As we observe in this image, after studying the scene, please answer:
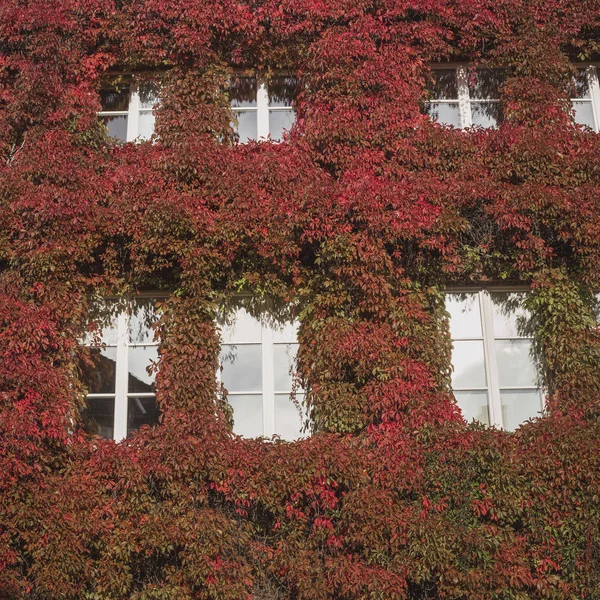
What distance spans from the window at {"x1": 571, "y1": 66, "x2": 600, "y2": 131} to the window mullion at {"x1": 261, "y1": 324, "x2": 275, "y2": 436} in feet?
17.7

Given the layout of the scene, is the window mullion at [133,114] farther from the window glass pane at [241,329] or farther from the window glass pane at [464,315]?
the window glass pane at [464,315]

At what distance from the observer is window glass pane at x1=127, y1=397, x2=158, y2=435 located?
9.17 m

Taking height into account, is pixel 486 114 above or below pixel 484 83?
below

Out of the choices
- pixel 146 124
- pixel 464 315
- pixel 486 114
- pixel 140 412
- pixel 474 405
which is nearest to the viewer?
pixel 140 412

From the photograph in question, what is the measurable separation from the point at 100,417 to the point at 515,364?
203 inches

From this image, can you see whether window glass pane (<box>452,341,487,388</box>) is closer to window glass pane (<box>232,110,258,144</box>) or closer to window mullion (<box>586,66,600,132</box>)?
window mullion (<box>586,66,600,132</box>)

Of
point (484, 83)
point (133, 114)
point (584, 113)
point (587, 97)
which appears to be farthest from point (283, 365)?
point (587, 97)

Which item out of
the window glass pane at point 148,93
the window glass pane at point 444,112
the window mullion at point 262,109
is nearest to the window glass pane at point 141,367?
the window mullion at point 262,109

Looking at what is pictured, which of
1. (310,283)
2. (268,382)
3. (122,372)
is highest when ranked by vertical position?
(310,283)

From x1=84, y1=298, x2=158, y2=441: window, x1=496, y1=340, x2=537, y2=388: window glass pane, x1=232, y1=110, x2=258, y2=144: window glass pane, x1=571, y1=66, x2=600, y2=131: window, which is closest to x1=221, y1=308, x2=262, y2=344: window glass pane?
x1=84, y1=298, x2=158, y2=441: window

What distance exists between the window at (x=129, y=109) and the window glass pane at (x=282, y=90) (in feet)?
5.40

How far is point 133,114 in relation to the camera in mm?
10703

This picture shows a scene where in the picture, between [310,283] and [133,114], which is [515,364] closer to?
[310,283]

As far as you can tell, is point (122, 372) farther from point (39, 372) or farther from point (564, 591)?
point (564, 591)
